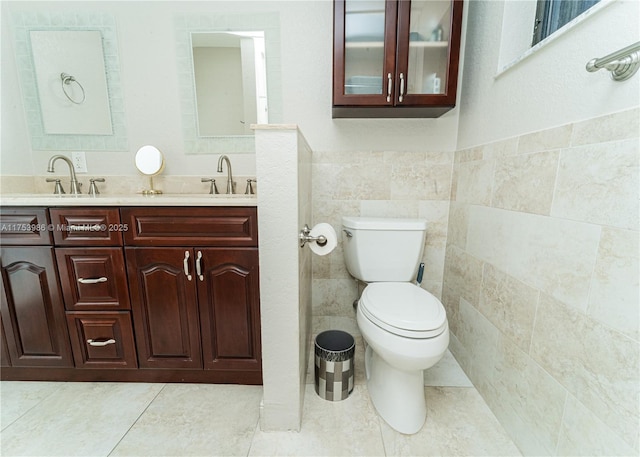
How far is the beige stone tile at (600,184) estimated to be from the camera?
0.61m

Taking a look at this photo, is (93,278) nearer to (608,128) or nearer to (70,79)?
(70,79)

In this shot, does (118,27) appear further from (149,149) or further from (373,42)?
(373,42)

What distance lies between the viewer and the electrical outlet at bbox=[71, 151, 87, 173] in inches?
59.6

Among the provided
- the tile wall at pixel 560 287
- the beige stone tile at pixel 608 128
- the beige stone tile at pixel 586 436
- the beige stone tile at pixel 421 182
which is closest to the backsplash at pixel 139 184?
the beige stone tile at pixel 421 182

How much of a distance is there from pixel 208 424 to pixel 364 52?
1.72 m

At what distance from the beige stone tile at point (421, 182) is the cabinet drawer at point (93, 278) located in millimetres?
1386

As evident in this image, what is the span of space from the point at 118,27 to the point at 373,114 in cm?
144

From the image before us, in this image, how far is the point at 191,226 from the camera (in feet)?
3.54

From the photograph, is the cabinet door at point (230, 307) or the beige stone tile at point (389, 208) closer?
the cabinet door at point (230, 307)

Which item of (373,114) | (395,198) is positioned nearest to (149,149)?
(373,114)

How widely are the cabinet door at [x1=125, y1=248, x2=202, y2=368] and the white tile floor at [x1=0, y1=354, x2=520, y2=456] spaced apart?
0.18 m

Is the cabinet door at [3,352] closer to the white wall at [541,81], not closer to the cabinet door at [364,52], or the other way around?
the cabinet door at [364,52]

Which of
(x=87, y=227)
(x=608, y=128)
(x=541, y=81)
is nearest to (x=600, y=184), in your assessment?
(x=608, y=128)

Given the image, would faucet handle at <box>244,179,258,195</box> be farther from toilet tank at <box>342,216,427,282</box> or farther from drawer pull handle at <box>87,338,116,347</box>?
drawer pull handle at <box>87,338,116,347</box>
